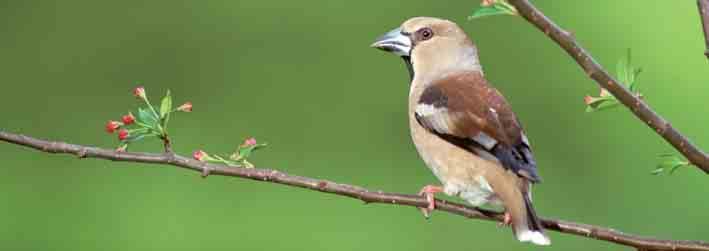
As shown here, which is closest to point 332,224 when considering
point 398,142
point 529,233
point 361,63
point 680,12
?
point 398,142

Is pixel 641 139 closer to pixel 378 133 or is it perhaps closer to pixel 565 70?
pixel 565 70

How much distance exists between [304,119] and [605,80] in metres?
4.69

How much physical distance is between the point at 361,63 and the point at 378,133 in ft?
2.66

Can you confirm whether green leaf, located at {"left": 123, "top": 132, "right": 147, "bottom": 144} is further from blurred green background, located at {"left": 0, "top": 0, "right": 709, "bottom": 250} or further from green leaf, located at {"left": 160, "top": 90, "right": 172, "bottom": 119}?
blurred green background, located at {"left": 0, "top": 0, "right": 709, "bottom": 250}

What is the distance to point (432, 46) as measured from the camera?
461 centimetres

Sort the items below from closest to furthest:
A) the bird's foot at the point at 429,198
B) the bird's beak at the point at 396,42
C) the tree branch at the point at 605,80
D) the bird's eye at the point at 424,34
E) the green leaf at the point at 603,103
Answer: the tree branch at the point at 605,80 < the green leaf at the point at 603,103 < the bird's foot at the point at 429,198 < the bird's beak at the point at 396,42 < the bird's eye at the point at 424,34

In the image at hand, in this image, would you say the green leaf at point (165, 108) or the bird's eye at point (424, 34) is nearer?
the green leaf at point (165, 108)

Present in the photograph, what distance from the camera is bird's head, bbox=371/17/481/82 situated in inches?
179

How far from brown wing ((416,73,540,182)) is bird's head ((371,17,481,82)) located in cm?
43

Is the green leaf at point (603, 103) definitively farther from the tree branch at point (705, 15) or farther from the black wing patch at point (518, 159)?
the black wing patch at point (518, 159)

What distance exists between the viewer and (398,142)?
7.14 m

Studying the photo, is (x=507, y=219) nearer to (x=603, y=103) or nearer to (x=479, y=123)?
(x=479, y=123)

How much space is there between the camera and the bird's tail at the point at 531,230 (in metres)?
3.34

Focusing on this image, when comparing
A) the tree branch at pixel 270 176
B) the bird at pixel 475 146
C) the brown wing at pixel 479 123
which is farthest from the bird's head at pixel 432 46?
the tree branch at pixel 270 176
